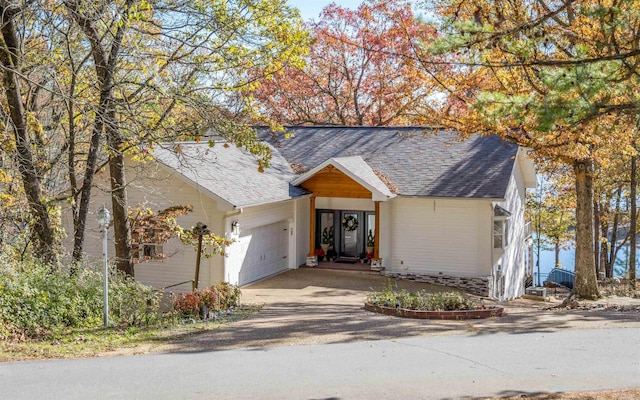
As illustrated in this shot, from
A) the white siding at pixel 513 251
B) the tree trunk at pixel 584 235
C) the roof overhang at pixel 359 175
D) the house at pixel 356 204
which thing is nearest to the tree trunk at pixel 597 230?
the white siding at pixel 513 251

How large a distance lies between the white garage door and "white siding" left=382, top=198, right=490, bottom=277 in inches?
149

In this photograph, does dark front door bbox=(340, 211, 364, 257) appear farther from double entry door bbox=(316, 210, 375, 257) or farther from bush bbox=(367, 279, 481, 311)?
bush bbox=(367, 279, 481, 311)

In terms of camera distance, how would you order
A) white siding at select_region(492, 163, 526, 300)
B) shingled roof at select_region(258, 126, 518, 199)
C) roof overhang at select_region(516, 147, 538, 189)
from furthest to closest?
roof overhang at select_region(516, 147, 538, 189) → white siding at select_region(492, 163, 526, 300) → shingled roof at select_region(258, 126, 518, 199)

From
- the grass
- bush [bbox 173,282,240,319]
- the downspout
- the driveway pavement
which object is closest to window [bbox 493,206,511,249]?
the driveway pavement

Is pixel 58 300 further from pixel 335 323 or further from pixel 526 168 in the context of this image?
pixel 526 168

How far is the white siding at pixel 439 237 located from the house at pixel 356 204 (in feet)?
0.12

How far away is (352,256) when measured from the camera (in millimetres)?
27391

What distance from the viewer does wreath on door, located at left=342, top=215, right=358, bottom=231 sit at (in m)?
27.2

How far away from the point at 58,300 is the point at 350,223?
14.9 metres

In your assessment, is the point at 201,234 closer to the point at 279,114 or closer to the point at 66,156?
the point at 66,156

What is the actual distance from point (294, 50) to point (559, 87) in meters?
7.86

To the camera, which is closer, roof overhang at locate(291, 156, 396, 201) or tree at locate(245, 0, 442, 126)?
roof overhang at locate(291, 156, 396, 201)

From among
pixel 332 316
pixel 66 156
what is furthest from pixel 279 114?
pixel 332 316

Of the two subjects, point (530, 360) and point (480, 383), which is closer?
point (480, 383)
